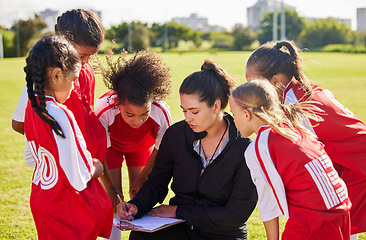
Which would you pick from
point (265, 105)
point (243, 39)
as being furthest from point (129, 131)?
point (243, 39)

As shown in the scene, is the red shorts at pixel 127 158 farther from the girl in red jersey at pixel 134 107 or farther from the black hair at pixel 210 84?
the black hair at pixel 210 84

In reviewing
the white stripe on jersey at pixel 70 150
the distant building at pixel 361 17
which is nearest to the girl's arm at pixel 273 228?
the white stripe on jersey at pixel 70 150

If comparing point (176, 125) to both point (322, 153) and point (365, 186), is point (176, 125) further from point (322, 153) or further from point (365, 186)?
point (365, 186)

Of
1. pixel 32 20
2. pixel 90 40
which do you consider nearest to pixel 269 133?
pixel 90 40

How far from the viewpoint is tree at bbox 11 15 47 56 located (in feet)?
117

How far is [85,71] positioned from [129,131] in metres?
0.66

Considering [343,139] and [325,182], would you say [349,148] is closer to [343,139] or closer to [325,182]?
[343,139]

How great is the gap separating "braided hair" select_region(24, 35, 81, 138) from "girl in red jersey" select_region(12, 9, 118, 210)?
43 cm

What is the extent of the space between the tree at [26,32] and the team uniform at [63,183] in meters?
35.5

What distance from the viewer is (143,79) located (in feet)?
10.4

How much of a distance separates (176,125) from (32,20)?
3719 centimetres

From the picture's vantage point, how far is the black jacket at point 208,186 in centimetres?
276

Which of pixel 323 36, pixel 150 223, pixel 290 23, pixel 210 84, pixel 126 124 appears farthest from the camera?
pixel 290 23

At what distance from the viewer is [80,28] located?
3.03m
